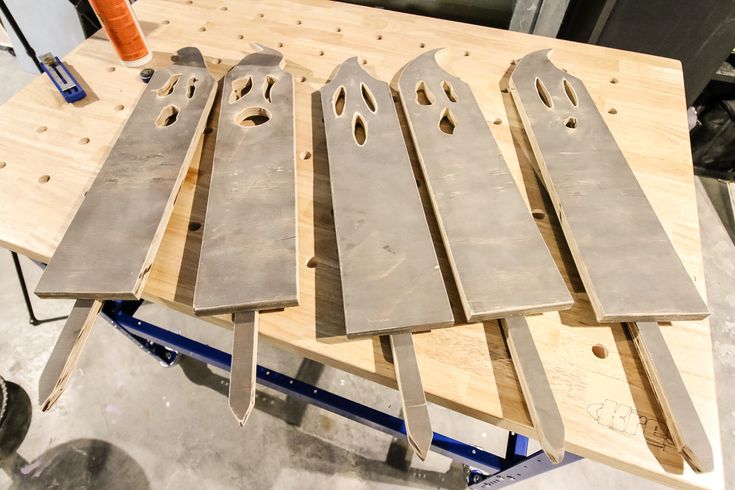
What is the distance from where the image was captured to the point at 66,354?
639mm

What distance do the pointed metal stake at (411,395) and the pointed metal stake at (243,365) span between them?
0.22 m

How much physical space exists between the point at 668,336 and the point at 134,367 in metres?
1.73

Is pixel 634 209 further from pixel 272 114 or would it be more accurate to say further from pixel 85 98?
pixel 85 98

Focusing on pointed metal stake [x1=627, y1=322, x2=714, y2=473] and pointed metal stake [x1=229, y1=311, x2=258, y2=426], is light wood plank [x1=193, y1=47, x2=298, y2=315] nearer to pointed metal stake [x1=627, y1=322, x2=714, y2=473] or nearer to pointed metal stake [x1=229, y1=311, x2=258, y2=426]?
pointed metal stake [x1=229, y1=311, x2=258, y2=426]

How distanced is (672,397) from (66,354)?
935 millimetres

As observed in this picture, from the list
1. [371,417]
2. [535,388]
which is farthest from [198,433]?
[535,388]

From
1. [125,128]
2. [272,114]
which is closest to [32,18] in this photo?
[125,128]

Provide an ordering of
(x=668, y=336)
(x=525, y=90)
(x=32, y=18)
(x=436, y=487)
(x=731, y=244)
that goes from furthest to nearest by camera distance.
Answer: (x=32, y=18) < (x=731, y=244) < (x=436, y=487) < (x=525, y=90) < (x=668, y=336)

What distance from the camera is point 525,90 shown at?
1.03 meters

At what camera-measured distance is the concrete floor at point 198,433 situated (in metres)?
1.38

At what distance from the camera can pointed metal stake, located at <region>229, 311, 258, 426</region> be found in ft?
1.95

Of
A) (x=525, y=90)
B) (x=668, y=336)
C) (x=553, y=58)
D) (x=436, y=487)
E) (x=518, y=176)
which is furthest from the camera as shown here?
(x=436, y=487)

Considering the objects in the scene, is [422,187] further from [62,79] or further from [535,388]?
[62,79]

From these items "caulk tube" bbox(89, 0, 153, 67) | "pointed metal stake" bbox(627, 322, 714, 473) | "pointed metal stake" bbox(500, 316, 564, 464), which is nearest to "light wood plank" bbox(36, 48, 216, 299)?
"caulk tube" bbox(89, 0, 153, 67)
